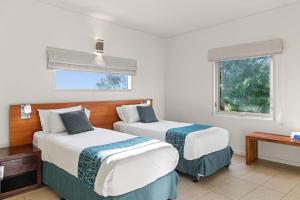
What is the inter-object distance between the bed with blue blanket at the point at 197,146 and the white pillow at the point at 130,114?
2.00ft

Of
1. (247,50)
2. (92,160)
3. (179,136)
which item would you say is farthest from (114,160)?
(247,50)

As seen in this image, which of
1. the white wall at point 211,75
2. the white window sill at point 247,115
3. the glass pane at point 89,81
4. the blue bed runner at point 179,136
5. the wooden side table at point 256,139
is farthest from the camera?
the white window sill at point 247,115

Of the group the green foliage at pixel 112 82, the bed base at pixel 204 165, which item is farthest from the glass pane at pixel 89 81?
the bed base at pixel 204 165

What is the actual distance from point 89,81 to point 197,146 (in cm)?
231

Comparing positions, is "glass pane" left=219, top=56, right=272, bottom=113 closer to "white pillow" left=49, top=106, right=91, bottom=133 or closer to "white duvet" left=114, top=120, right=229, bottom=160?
"white duvet" left=114, top=120, right=229, bottom=160

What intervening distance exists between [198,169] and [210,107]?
6.11 feet

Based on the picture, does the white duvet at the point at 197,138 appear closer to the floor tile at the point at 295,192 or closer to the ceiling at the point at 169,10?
the floor tile at the point at 295,192

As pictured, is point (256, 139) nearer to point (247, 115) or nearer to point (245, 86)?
point (247, 115)

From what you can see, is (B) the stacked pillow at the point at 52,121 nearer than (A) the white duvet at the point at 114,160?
No

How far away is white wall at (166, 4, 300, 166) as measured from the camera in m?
3.38

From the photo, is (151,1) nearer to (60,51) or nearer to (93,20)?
(93,20)

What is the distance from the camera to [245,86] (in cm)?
409

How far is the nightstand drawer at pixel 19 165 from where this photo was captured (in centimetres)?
244

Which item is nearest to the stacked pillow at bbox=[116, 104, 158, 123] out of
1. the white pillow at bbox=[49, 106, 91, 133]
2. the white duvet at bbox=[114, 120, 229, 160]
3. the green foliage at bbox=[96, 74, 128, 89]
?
the white duvet at bbox=[114, 120, 229, 160]
